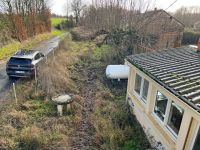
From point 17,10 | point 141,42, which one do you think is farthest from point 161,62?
point 17,10

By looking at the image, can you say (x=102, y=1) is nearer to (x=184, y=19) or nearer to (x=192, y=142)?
(x=192, y=142)

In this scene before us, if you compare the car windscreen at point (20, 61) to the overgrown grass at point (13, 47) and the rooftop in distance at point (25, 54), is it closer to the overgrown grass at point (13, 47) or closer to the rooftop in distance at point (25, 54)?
the rooftop in distance at point (25, 54)

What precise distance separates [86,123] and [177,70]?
464cm

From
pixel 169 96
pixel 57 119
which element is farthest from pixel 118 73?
pixel 169 96

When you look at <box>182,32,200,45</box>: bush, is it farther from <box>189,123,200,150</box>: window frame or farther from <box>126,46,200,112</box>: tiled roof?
<box>189,123,200,150</box>: window frame

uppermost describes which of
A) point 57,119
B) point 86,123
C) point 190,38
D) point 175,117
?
point 175,117

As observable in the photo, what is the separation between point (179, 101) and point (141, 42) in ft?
51.3

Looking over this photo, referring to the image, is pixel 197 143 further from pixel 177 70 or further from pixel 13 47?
pixel 13 47

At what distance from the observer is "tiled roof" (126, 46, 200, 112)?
18.2 ft

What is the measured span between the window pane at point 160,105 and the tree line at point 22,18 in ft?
68.8

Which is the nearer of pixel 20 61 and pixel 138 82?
pixel 138 82

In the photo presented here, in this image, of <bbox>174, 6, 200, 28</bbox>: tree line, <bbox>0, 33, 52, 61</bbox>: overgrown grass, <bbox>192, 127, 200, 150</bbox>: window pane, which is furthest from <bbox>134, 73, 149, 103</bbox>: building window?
<bbox>174, 6, 200, 28</bbox>: tree line

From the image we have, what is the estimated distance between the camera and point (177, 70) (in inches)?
294

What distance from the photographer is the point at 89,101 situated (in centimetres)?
1191
